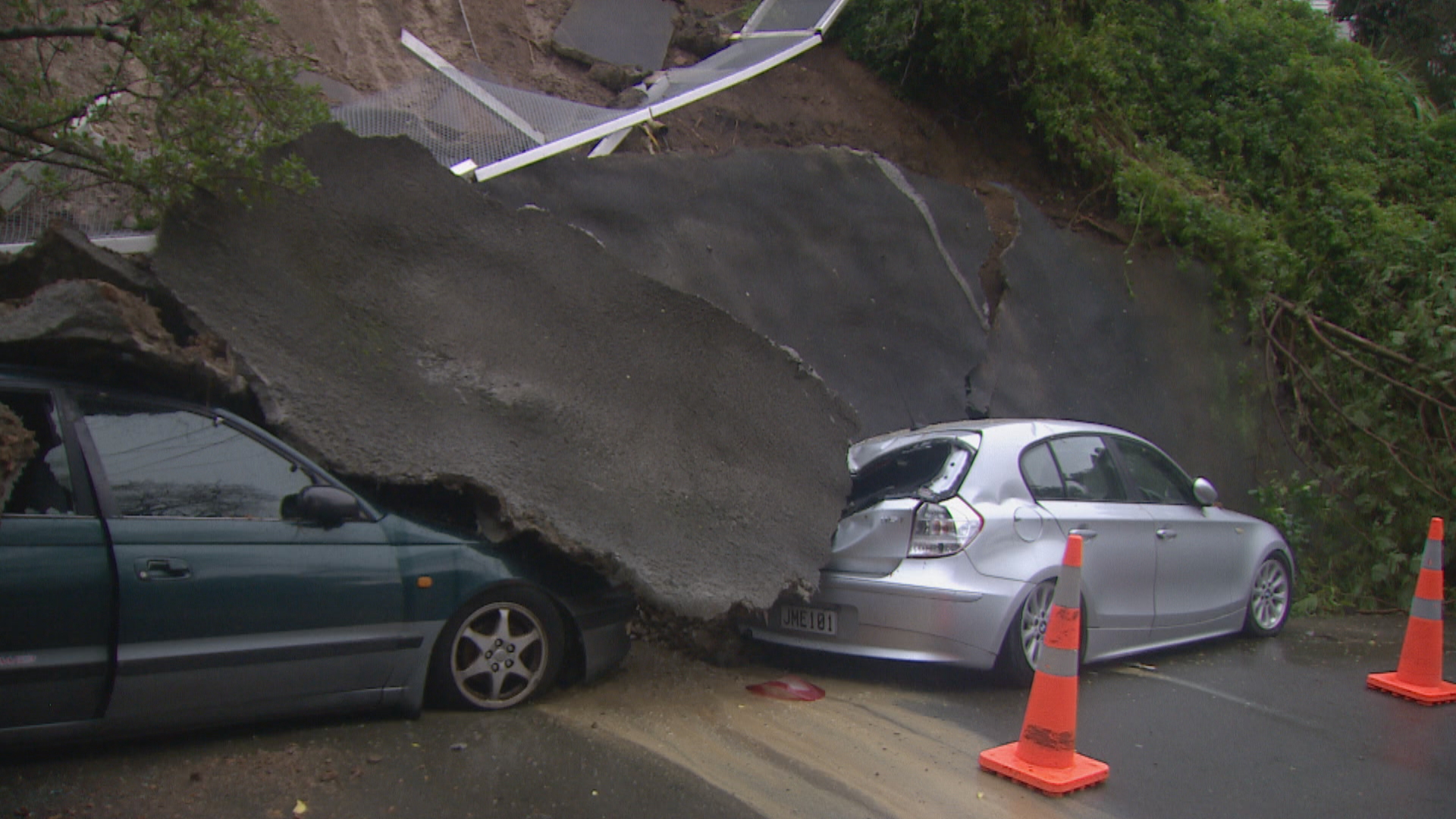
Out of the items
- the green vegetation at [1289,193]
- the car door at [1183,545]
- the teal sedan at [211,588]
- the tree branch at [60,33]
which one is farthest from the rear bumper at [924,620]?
the green vegetation at [1289,193]

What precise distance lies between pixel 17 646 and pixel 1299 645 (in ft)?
24.3

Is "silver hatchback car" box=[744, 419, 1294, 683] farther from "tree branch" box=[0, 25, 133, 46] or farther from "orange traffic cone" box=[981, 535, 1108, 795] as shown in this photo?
"tree branch" box=[0, 25, 133, 46]

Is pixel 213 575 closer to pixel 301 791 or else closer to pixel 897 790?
pixel 301 791

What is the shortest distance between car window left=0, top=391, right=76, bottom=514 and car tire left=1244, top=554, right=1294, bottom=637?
22.4 ft

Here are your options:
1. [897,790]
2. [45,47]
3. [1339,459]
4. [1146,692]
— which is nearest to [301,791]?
[897,790]

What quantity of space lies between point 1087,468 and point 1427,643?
203cm

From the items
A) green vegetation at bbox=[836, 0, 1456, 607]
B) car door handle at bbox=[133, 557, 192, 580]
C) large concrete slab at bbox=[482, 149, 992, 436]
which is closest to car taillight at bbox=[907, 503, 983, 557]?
large concrete slab at bbox=[482, 149, 992, 436]

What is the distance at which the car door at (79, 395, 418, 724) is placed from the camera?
3998 millimetres

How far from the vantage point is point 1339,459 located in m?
10.2

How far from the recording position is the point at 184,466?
4.23m

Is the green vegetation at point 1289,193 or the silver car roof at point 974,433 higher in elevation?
the green vegetation at point 1289,193

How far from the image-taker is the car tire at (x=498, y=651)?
4.75 metres

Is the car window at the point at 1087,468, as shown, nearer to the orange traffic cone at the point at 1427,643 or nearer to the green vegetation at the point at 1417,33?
the orange traffic cone at the point at 1427,643

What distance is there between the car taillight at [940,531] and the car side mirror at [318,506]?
9.18ft
